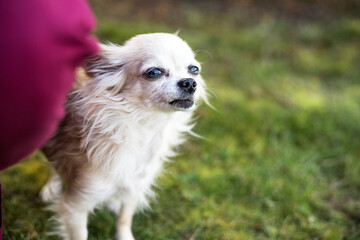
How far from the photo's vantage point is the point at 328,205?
9.78 feet

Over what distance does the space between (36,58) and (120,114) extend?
1.00 meters

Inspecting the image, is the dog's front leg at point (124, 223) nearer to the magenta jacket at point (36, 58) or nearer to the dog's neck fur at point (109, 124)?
the dog's neck fur at point (109, 124)

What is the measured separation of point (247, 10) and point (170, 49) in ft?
13.7

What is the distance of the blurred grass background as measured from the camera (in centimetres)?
271

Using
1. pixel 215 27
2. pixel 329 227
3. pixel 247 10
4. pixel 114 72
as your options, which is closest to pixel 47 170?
pixel 114 72

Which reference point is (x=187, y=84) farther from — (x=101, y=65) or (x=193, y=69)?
(x=101, y=65)

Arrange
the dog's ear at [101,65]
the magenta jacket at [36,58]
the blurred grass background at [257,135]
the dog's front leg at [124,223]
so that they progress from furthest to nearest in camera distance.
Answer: the blurred grass background at [257,135], the dog's front leg at [124,223], the dog's ear at [101,65], the magenta jacket at [36,58]

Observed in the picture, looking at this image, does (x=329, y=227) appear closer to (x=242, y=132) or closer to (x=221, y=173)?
(x=221, y=173)

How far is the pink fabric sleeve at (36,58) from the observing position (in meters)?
1.11

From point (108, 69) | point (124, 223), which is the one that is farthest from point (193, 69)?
point (124, 223)

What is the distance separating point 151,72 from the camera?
2.04m

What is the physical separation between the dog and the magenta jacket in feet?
2.62

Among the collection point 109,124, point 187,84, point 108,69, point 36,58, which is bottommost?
point 109,124

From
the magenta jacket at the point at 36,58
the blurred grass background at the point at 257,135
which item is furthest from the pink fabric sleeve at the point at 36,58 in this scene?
the blurred grass background at the point at 257,135
